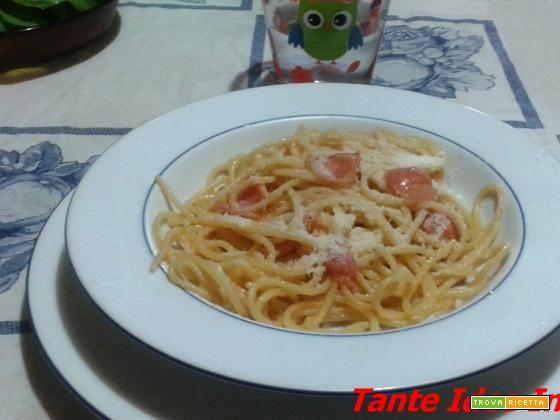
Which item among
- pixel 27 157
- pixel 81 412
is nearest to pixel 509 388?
pixel 81 412

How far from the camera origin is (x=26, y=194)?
1107mm

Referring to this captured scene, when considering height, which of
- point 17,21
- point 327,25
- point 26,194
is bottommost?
point 26,194

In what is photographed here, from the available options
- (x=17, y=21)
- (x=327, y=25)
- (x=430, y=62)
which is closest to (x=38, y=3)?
(x=17, y=21)

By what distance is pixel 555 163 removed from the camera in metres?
0.90

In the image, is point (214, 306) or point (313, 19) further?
point (313, 19)

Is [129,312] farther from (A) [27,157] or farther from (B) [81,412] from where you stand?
(A) [27,157]

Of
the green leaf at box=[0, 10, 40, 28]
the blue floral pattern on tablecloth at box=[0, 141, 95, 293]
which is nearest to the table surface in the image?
the blue floral pattern on tablecloth at box=[0, 141, 95, 293]

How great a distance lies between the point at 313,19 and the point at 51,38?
1.85 feet

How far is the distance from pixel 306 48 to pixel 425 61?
0.37 m

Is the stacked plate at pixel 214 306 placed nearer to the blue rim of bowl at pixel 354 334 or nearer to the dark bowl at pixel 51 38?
the blue rim of bowl at pixel 354 334

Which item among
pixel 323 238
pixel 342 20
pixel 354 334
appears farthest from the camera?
pixel 342 20

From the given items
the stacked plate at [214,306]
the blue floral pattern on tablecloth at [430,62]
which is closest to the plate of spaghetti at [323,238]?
the stacked plate at [214,306]

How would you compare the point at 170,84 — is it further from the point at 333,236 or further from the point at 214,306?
the point at 214,306

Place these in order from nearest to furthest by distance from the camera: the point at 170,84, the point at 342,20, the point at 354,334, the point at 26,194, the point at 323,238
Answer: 1. the point at 354,334
2. the point at 323,238
3. the point at 26,194
4. the point at 342,20
5. the point at 170,84
